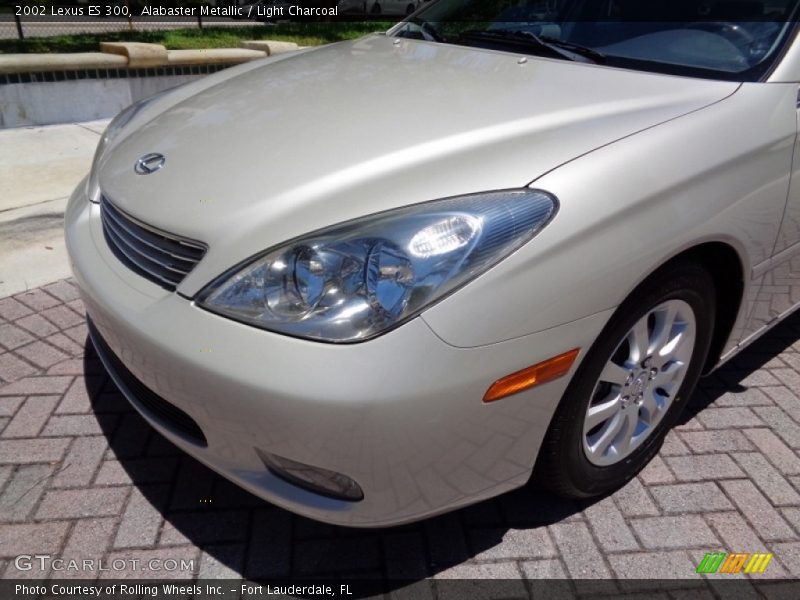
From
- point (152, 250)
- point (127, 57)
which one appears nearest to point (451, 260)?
point (152, 250)

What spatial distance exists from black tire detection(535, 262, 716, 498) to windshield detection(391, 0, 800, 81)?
734 mm

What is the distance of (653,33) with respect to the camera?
2.48 metres

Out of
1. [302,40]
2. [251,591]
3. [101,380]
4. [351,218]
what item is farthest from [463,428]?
[302,40]

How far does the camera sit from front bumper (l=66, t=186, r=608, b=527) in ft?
5.07

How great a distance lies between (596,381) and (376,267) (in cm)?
73

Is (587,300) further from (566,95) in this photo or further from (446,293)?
(566,95)

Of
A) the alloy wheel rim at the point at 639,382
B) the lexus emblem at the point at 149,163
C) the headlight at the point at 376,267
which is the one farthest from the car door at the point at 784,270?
the lexus emblem at the point at 149,163

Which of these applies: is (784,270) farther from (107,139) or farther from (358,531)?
(107,139)

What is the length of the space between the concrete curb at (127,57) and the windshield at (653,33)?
3.27 m

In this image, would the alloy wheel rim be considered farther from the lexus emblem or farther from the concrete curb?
the concrete curb

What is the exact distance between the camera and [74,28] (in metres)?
9.90

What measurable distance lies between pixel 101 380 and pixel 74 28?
9014 mm

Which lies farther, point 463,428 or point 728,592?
point 728,592
